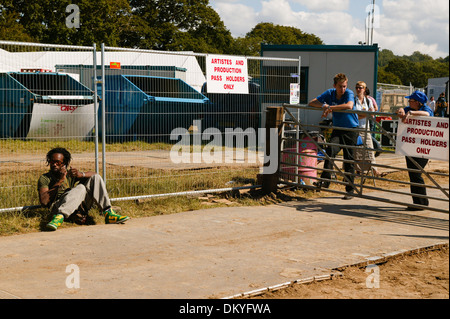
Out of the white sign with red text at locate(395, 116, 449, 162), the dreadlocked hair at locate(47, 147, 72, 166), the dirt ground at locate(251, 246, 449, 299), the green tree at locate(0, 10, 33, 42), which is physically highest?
the green tree at locate(0, 10, 33, 42)

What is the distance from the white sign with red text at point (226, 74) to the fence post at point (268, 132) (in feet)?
2.12

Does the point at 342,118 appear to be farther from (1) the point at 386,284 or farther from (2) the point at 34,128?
(2) the point at 34,128

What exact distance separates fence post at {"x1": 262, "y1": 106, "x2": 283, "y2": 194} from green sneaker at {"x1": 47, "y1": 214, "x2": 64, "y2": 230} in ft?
12.6

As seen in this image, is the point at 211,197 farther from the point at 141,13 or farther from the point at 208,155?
the point at 141,13

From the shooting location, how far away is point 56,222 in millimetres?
7703

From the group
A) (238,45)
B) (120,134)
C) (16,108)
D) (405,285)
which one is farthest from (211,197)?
(238,45)

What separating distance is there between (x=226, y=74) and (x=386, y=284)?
5056 mm

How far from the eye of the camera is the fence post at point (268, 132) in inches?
410

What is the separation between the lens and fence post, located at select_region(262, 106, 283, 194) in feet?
34.2

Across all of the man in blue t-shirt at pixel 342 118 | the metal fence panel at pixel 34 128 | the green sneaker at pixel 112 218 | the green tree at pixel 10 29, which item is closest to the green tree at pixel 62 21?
the green tree at pixel 10 29

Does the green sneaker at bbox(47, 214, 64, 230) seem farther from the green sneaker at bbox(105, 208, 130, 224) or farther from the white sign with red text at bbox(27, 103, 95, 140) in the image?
the white sign with red text at bbox(27, 103, 95, 140)

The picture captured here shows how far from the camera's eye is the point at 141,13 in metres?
58.8

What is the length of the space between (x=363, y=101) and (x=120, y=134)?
17.1ft

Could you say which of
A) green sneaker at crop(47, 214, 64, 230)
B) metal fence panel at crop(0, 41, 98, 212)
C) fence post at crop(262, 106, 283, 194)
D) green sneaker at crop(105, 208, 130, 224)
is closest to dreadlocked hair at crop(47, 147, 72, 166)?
metal fence panel at crop(0, 41, 98, 212)
